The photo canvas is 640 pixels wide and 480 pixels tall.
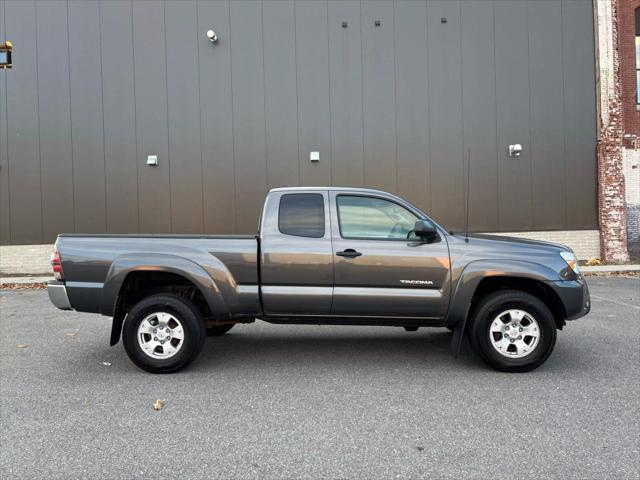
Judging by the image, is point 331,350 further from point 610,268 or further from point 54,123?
point 54,123

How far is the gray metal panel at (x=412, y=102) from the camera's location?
1411 centimetres

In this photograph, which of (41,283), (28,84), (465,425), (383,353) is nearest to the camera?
(465,425)

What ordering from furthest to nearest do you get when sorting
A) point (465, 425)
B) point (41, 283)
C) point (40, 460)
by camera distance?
point (41, 283)
point (465, 425)
point (40, 460)

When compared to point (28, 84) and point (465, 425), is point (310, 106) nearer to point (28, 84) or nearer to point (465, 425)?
point (28, 84)

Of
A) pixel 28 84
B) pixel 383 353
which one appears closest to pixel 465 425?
pixel 383 353

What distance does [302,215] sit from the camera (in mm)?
4957

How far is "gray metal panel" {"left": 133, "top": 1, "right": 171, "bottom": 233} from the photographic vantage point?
14.1m

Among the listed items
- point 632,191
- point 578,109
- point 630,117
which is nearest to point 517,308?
point 578,109

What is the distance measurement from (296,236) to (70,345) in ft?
11.3

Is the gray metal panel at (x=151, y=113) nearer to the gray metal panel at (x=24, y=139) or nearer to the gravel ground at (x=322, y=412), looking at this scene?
the gray metal panel at (x=24, y=139)

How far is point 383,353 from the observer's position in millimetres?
5352

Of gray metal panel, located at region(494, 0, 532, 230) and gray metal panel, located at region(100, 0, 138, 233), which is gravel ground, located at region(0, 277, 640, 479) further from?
gray metal panel, located at region(494, 0, 532, 230)

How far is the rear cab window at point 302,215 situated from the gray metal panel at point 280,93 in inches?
363

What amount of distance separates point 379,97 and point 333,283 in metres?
10.8
